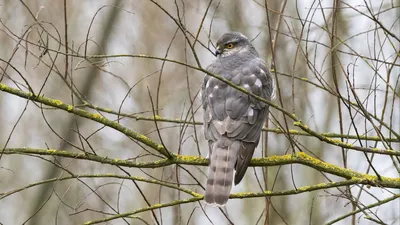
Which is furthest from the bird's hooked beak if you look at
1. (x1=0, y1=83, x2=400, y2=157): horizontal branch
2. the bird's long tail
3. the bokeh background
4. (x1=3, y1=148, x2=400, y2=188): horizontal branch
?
the bokeh background

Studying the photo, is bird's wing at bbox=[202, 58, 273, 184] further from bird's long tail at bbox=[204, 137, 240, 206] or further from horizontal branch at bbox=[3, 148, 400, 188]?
horizontal branch at bbox=[3, 148, 400, 188]

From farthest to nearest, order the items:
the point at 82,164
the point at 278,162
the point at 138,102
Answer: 1. the point at 138,102
2. the point at 82,164
3. the point at 278,162

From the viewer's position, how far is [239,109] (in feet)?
19.1

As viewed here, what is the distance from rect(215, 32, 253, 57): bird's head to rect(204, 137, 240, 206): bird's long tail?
140 centimetres

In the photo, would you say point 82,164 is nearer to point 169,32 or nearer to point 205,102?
point 169,32

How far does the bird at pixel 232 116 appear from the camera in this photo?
5289 millimetres

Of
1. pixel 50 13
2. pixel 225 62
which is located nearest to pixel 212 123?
pixel 225 62

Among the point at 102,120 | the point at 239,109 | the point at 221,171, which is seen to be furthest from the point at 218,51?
the point at 102,120

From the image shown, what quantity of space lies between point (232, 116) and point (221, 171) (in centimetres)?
A: 65

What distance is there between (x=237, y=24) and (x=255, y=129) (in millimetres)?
7069

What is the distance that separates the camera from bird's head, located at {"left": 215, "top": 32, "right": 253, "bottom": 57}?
670cm

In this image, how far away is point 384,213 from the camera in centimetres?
1225

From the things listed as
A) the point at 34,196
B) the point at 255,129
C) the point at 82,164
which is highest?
the point at 82,164

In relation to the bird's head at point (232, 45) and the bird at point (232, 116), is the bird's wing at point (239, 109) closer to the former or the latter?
the bird at point (232, 116)
